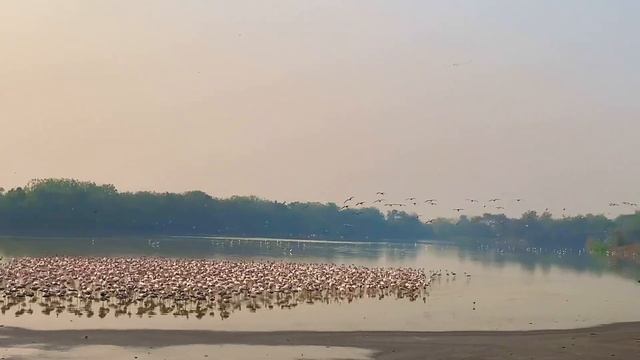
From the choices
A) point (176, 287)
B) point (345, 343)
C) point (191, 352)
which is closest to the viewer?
point (191, 352)

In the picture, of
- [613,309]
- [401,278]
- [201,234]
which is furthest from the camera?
[201,234]

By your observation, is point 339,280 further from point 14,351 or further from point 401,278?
point 14,351

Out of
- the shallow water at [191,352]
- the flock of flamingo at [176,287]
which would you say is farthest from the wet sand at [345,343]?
the flock of flamingo at [176,287]

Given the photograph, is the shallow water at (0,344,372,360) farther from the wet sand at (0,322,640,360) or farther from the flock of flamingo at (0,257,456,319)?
the flock of flamingo at (0,257,456,319)

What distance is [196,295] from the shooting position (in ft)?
127

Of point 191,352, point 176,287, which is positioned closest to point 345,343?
point 191,352

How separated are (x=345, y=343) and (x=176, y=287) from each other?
1540 centimetres

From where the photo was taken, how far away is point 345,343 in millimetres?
26906

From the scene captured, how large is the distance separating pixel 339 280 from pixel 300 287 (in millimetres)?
4383

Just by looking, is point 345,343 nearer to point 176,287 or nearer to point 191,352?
point 191,352

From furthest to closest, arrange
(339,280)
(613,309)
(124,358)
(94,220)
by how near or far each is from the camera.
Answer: (94,220), (339,280), (613,309), (124,358)

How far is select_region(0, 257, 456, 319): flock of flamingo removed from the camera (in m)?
35.7

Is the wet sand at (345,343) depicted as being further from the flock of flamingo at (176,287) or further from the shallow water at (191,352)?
the flock of flamingo at (176,287)

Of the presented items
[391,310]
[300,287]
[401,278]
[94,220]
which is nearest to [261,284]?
[300,287]
